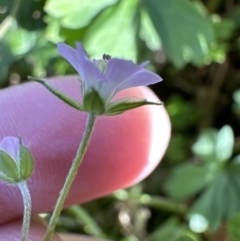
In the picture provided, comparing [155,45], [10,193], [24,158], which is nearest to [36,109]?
[10,193]

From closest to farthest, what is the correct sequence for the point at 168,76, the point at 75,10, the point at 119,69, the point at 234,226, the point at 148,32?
the point at 119,69
the point at 234,226
the point at 75,10
the point at 148,32
the point at 168,76

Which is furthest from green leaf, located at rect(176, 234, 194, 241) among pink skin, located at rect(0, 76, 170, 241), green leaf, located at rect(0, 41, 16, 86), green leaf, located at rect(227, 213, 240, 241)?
green leaf, located at rect(0, 41, 16, 86)

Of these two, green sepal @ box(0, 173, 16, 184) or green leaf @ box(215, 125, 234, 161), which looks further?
green leaf @ box(215, 125, 234, 161)

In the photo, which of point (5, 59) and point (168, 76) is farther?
point (168, 76)

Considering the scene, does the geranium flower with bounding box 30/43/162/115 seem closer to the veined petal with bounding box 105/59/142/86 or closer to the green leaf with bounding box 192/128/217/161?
the veined petal with bounding box 105/59/142/86

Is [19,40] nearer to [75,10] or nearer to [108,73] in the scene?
[75,10]

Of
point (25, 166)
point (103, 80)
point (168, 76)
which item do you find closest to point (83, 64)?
point (103, 80)

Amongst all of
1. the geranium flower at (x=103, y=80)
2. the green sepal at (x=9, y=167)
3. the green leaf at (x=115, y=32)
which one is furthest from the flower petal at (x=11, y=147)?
the green leaf at (x=115, y=32)
